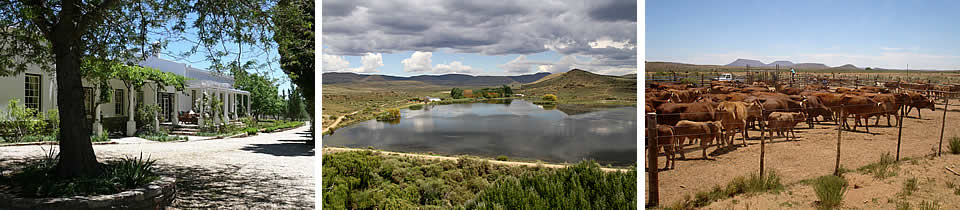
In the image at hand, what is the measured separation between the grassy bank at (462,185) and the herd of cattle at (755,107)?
55 centimetres

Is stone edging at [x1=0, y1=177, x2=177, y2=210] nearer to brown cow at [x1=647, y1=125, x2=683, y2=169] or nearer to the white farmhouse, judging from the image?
the white farmhouse

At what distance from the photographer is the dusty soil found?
118 inches

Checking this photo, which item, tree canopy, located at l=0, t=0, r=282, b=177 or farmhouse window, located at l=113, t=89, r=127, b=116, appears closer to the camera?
tree canopy, located at l=0, t=0, r=282, b=177

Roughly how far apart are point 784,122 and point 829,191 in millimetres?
541

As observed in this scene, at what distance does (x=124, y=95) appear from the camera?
28.8 feet

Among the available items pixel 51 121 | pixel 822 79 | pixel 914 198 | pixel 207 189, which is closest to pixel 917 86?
pixel 822 79

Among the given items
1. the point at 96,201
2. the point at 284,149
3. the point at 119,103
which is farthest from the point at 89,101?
the point at 96,201

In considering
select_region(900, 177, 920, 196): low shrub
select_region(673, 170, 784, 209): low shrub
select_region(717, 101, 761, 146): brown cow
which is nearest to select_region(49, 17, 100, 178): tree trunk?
select_region(673, 170, 784, 209): low shrub

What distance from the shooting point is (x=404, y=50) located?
13.1ft

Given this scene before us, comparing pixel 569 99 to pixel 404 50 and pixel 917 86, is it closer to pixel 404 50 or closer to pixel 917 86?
pixel 404 50

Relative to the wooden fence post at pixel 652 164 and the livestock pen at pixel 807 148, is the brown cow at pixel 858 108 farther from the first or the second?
the wooden fence post at pixel 652 164

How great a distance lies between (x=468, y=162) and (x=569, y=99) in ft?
3.21

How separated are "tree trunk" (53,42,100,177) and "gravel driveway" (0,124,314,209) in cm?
86

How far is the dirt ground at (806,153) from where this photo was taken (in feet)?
10.1
